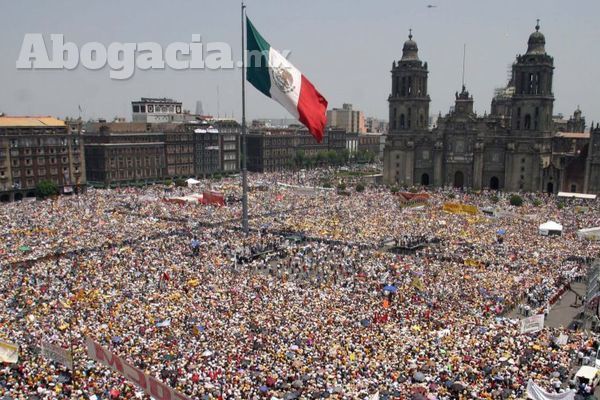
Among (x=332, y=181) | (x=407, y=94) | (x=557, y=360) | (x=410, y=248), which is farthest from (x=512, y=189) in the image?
(x=557, y=360)

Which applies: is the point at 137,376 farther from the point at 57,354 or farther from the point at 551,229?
the point at 551,229

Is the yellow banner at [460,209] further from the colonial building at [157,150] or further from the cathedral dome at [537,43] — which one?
the colonial building at [157,150]

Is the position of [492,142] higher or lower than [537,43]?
lower

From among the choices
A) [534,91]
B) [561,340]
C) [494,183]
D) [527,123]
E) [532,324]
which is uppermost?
[534,91]

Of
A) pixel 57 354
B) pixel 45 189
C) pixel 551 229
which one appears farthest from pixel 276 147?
pixel 57 354

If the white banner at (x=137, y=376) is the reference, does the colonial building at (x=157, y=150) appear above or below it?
above

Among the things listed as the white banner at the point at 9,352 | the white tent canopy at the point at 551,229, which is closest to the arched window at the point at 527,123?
the white tent canopy at the point at 551,229

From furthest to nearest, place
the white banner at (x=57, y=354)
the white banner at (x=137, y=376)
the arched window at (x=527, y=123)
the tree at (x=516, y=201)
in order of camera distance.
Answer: the arched window at (x=527, y=123)
the tree at (x=516, y=201)
the white banner at (x=57, y=354)
the white banner at (x=137, y=376)
